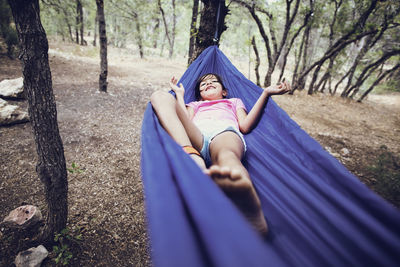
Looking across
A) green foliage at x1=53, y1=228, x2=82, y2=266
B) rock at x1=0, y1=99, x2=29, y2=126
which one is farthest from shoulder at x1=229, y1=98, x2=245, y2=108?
rock at x1=0, y1=99, x2=29, y2=126

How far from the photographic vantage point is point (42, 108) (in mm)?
938

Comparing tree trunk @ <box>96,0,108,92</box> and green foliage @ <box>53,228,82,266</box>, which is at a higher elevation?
tree trunk @ <box>96,0,108,92</box>

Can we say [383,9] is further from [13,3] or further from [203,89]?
[13,3]

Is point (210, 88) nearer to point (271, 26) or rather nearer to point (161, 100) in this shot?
point (161, 100)

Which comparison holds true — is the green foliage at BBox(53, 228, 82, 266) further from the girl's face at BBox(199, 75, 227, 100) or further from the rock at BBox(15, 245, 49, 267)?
the girl's face at BBox(199, 75, 227, 100)

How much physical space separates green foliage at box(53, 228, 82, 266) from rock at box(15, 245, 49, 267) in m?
0.06

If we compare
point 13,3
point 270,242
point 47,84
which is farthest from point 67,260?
point 13,3

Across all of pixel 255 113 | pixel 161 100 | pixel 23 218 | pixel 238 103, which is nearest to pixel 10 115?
pixel 23 218

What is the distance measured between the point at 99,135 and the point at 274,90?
210 cm

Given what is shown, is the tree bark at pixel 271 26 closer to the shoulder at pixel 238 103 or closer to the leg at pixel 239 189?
the shoulder at pixel 238 103

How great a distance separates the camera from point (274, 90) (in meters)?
1.30

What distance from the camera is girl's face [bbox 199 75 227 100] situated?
5.40 feet

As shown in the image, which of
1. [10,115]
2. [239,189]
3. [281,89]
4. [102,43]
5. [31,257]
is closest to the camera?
[239,189]

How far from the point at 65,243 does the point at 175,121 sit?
105cm
